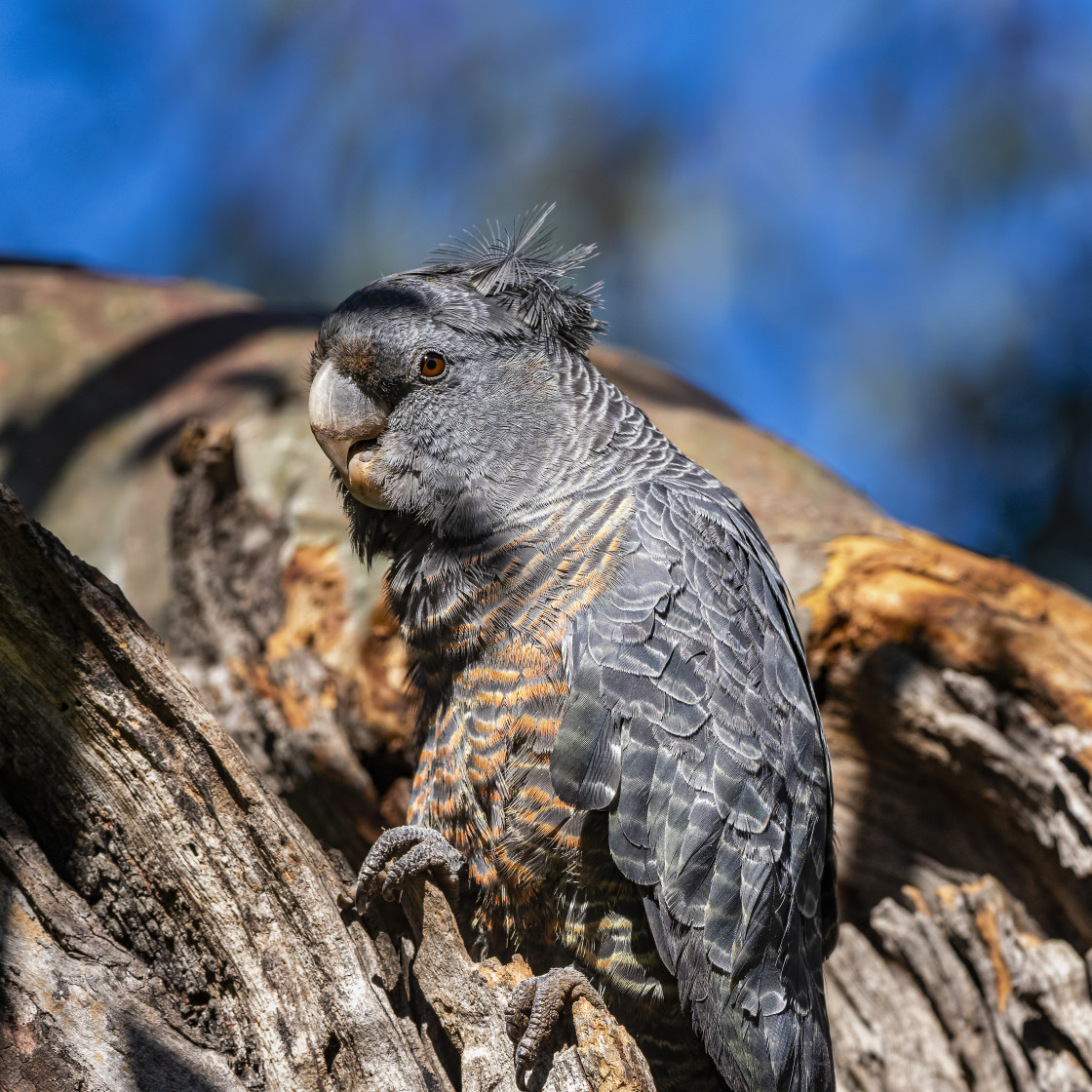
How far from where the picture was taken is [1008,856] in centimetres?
462

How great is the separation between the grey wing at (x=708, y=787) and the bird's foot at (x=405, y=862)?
0.50 metres

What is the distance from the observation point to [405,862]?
10.5 ft

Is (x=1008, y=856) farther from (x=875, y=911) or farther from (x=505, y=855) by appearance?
(x=505, y=855)

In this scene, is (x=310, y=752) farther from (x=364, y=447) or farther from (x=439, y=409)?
(x=439, y=409)

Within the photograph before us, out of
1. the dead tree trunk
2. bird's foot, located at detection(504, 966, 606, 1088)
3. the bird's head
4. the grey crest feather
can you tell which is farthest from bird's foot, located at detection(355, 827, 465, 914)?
the grey crest feather

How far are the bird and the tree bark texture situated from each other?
0.38m

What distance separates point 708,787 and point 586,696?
497 millimetres

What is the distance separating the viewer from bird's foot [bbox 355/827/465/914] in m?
3.12

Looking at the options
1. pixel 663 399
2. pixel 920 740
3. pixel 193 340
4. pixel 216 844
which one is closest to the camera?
pixel 216 844

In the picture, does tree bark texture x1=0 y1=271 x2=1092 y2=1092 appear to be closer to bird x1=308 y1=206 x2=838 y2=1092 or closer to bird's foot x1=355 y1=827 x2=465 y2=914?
bird's foot x1=355 y1=827 x2=465 y2=914

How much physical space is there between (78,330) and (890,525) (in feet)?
20.6

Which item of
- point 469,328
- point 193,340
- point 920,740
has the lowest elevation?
point 920,740

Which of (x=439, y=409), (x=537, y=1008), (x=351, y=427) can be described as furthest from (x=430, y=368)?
(x=537, y=1008)

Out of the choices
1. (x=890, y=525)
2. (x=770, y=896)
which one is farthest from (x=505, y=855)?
(x=890, y=525)
